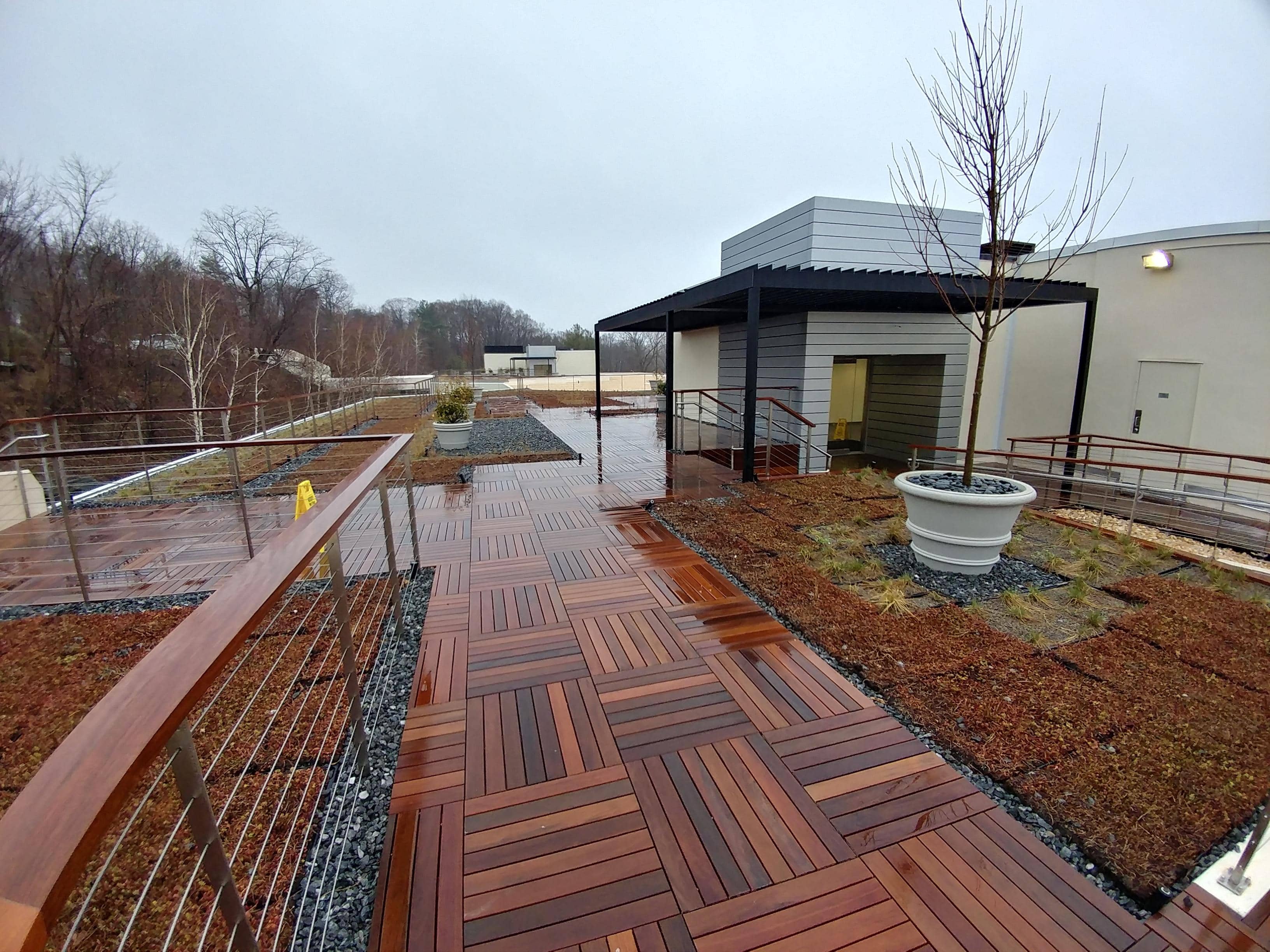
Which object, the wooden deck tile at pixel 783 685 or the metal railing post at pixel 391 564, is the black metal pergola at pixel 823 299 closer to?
the wooden deck tile at pixel 783 685

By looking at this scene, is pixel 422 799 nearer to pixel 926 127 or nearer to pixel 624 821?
pixel 624 821

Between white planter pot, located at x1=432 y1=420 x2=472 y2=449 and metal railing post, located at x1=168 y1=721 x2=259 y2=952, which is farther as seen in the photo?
white planter pot, located at x1=432 y1=420 x2=472 y2=449

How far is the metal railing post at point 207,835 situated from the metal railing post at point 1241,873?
2357mm

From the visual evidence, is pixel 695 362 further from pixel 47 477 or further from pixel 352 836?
pixel 352 836

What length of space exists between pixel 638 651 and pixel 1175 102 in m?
7.25

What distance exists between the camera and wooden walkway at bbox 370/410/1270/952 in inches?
55.6

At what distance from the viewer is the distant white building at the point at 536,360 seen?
38.5 metres

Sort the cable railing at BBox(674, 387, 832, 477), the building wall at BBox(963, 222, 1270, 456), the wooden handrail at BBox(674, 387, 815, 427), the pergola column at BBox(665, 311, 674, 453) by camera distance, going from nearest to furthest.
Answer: the wooden handrail at BBox(674, 387, 815, 427)
the building wall at BBox(963, 222, 1270, 456)
the cable railing at BBox(674, 387, 832, 477)
the pergola column at BBox(665, 311, 674, 453)

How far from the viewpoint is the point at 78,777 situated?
58cm

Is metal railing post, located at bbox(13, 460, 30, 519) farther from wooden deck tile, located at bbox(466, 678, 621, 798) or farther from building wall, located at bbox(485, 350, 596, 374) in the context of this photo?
building wall, located at bbox(485, 350, 596, 374)

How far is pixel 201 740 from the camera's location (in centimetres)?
233

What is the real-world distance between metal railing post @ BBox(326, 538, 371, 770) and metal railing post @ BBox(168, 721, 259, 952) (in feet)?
2.93

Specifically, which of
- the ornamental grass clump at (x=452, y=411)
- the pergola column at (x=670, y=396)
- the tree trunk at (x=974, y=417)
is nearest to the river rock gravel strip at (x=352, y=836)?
the tree trunk at (x=974, y=417)

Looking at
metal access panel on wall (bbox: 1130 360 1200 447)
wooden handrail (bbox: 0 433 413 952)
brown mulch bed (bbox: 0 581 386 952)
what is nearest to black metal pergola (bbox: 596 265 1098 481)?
metal access panel on wall (bbox: 1130 360 1200 447)
